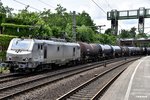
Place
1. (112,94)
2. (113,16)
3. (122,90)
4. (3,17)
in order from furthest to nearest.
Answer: (113,16)
(3,17)
(122,90)
(112,94)

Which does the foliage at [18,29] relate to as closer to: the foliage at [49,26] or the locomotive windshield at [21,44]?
the foliage at [49,26]

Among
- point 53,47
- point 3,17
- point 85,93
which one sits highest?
point 3,17

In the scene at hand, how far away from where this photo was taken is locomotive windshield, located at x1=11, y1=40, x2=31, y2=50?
28689mm

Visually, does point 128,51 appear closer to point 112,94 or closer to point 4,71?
point 4,71

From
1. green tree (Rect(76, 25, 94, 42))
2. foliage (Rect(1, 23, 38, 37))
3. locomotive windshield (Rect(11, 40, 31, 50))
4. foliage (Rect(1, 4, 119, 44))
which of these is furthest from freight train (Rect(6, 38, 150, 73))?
green tree (Rect(76, 25, 94, 42))

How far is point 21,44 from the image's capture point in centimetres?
2903

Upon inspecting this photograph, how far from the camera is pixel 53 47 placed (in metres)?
33.4

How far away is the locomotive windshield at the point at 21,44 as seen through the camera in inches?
1129

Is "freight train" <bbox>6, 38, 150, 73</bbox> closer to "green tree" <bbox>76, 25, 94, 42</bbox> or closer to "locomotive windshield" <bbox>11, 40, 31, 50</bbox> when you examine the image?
"locomotive windshield" <bbox>11, 40, 31, 50</bbox>

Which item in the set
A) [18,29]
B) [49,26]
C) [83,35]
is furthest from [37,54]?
[83,35]

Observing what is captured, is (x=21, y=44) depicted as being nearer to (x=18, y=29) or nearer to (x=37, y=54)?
(x=37, y=54)

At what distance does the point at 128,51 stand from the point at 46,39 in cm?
6489

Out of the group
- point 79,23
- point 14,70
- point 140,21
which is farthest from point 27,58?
point 79,23

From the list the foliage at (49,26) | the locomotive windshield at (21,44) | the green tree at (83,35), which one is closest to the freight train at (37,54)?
the locomotive windshield at (21,44)
